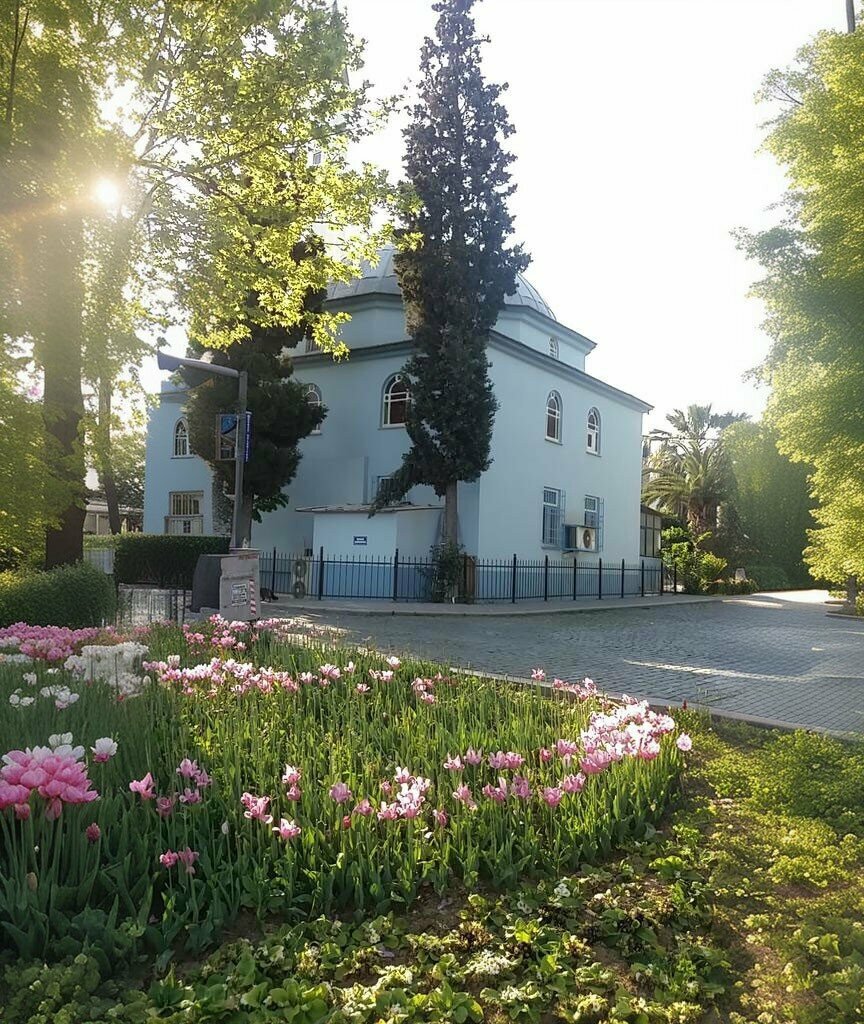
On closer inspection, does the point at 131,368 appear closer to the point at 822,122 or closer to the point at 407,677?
the point at 407,677

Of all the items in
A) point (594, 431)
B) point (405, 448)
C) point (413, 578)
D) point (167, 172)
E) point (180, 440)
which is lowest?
point (413, 578)

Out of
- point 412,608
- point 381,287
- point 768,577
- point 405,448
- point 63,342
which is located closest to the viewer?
point 63,342

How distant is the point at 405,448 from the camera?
25672mm

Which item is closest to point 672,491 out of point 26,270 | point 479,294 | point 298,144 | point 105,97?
point 479,294

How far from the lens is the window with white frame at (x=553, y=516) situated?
27578 millimetres

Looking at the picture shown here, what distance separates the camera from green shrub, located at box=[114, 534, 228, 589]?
1013 inches

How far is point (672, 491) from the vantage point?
152 ft

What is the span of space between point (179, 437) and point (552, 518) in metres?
16.0

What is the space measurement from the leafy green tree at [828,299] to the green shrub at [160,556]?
18903mm

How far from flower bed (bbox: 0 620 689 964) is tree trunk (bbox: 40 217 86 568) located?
5.88m

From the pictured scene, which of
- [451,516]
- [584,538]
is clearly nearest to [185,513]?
[451,516]

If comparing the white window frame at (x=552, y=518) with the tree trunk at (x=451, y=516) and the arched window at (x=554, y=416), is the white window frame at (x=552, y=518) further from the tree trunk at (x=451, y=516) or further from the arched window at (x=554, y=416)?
the tree trunk at (x=451, y=516)

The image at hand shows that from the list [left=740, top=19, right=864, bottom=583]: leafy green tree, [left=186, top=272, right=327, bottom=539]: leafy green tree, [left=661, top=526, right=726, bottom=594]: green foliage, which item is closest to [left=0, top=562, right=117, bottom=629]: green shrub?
[left=740, top=19, right=864, bottom=583]: leafy green tree

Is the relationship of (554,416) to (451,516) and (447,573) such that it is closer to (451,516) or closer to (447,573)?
(451,516)
